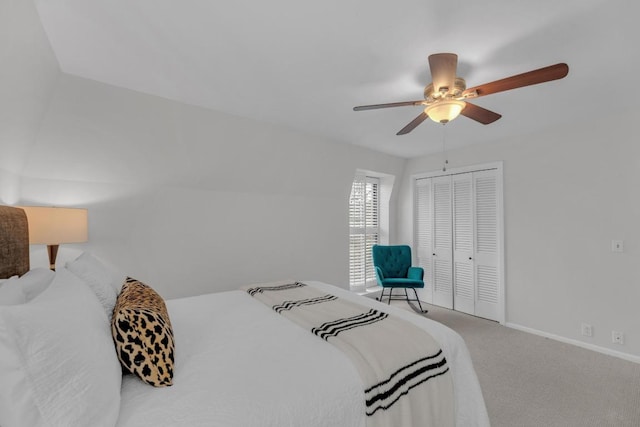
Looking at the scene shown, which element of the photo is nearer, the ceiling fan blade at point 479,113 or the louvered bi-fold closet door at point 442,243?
the ceiling fan blade at point 479,113

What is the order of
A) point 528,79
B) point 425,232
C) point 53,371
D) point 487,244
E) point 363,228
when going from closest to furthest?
point 53,371 < point 528,79 < point 487,244 < point 425,232 < point 363,228

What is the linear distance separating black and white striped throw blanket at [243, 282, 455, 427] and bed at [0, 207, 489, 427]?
2 centimetres

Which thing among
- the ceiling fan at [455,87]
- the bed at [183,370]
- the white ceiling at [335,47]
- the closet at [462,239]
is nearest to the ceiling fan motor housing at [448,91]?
the ceiling fan at [455,87]

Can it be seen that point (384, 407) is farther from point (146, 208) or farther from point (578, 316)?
point (578, 316)

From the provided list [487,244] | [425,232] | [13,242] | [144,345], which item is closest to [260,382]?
[144,345]

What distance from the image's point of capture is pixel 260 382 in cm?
112

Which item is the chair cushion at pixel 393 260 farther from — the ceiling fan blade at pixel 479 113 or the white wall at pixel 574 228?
the ceiling fan blade at pixel 479 113

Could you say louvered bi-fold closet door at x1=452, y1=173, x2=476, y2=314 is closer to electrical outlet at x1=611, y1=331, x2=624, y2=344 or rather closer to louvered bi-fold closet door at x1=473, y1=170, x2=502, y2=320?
louvered bi-fold closet door at x1=473, y1=170, x2=502, y2=320

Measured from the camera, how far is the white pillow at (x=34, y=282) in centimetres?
119

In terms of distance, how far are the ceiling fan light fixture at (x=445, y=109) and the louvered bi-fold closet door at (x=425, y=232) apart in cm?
275

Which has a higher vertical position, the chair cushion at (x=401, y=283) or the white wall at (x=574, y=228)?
the white wall at (x=574, y=228)

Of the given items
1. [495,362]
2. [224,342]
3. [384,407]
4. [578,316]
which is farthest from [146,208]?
[578,316]

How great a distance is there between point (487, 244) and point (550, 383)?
1853mm

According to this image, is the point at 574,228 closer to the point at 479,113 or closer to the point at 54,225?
the point at 479,113
